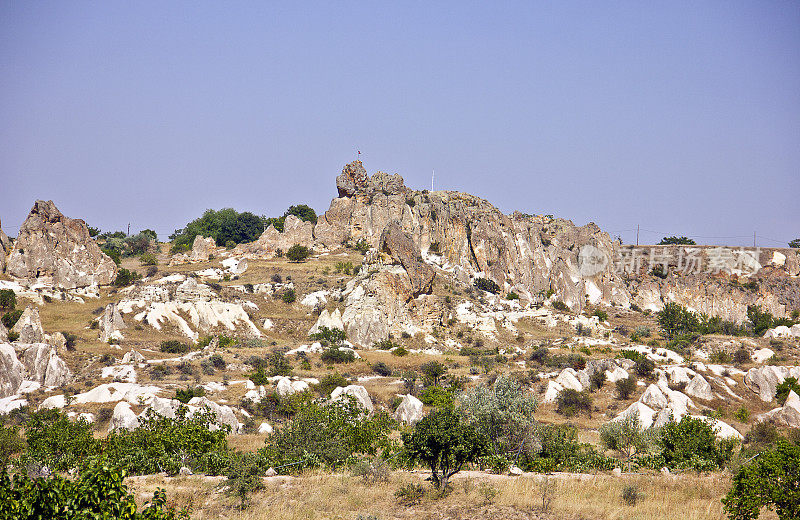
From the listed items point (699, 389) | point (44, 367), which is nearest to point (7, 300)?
point (44, 367)

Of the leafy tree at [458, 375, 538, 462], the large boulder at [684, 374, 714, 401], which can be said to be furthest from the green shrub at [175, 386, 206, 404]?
the large boulder at [684, 374, 714, 401]

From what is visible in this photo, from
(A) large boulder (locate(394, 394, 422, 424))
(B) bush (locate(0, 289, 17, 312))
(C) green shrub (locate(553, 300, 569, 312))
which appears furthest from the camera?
(C) green shrub (locate(553, 300, 569, 312))

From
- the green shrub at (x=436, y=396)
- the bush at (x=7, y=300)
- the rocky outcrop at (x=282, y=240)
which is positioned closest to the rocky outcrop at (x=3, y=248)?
the bush at (x=7, y=300)

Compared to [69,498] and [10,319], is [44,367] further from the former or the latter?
[69,498]

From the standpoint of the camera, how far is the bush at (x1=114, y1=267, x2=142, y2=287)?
6347 centimetres

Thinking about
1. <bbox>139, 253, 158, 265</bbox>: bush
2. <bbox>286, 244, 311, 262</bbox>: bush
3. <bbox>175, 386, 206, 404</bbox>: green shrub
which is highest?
<bbox>286, 244, 311, 262</bbox>: bush

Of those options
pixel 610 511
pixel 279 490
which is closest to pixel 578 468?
pixel 610 511

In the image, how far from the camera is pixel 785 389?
119 feet

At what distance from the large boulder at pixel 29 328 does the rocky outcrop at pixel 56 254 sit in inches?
708

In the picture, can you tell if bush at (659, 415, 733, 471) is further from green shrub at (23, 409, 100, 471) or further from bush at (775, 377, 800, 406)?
bush at (775, 377, 800, 406)

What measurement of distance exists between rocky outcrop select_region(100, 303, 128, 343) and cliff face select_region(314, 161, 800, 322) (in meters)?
34.4

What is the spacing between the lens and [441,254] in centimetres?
7644

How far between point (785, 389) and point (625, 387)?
873 cm

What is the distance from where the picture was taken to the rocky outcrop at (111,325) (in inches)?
1788
